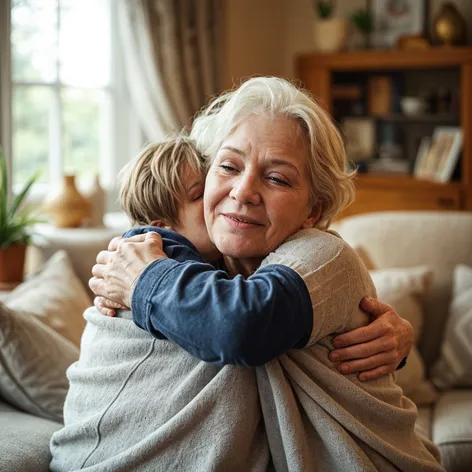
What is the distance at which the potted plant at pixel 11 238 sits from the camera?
293cm

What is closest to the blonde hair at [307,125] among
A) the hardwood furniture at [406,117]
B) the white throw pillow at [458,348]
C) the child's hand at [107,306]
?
the child's hand at [107,306]

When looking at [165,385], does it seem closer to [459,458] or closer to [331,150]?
[331,150]

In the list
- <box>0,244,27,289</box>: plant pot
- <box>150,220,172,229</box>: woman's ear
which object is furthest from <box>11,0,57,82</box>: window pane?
<box>150,220,172,229</box>: woman's ear

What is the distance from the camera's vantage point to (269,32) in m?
5.93

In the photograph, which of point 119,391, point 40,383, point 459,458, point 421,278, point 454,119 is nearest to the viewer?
point 119,391

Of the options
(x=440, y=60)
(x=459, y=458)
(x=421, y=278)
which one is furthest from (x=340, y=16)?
(x=459, y=458)

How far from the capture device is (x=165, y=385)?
137 cm

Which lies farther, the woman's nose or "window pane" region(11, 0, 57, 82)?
"window pane" region(11, 0, 57, 82)

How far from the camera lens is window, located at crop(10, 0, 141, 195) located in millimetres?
4102

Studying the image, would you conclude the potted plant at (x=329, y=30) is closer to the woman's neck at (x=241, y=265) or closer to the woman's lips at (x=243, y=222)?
the woman's neck at (x=241, y=265)

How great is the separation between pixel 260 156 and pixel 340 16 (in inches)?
187

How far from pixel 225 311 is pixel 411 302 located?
5.47 ft

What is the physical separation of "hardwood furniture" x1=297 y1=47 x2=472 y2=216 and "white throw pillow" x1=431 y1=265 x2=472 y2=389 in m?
2.47

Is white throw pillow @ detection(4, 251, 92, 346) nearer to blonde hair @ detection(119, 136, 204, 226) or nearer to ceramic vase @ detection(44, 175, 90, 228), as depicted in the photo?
blonde hair @ detection(119, 136, 204, 226)
